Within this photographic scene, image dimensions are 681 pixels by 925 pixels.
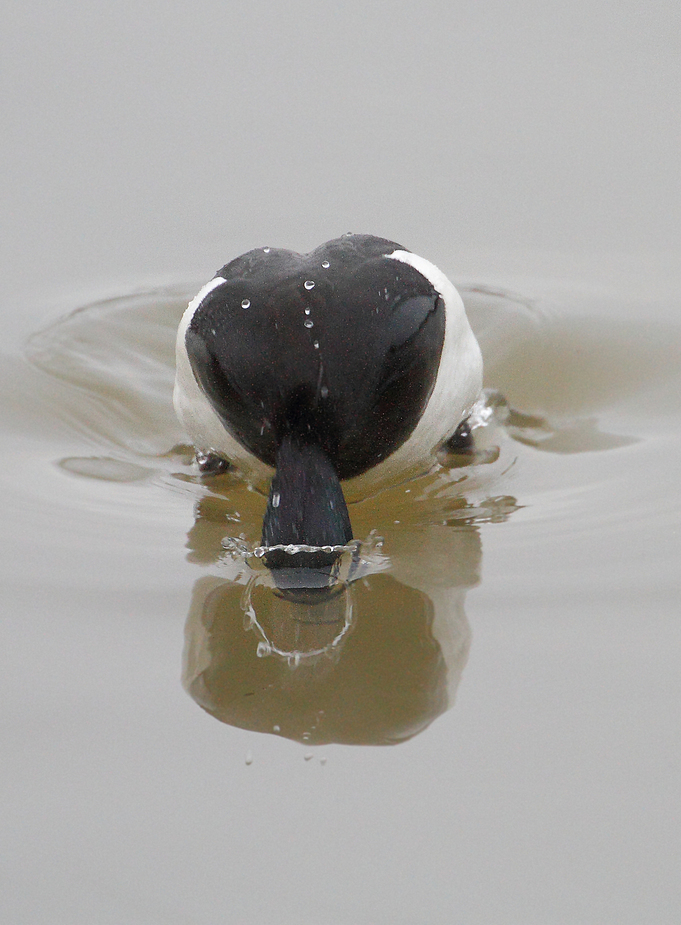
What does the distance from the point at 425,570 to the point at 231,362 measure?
794 millimetres

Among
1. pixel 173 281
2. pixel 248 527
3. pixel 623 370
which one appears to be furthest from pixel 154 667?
pixel 173 281

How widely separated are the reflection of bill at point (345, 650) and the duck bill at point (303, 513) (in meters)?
0.11

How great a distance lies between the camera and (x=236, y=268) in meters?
3.73

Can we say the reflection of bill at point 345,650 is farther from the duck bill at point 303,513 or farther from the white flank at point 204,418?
the white flank at point 204,418

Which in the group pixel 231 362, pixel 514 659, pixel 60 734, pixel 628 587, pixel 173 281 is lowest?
pixel 60 734

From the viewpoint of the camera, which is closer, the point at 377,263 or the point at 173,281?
the point at 377,263

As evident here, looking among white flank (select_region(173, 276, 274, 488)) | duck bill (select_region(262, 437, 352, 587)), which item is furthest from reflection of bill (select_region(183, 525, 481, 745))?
white flank (select_region(173, 276, 274, 488))

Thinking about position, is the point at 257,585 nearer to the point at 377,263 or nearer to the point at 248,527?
the point at 248,527

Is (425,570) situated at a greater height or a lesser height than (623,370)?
lesser

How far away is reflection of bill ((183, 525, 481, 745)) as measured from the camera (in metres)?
2.90

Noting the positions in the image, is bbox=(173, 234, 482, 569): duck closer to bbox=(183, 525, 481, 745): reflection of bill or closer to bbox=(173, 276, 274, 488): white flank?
bbox=(173, 276, 274, 488): white flank

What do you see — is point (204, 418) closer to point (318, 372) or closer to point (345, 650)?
point (318, 372)

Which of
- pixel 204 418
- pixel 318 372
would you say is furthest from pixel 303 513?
pixel 204 418

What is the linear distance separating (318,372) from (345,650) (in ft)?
2.50
